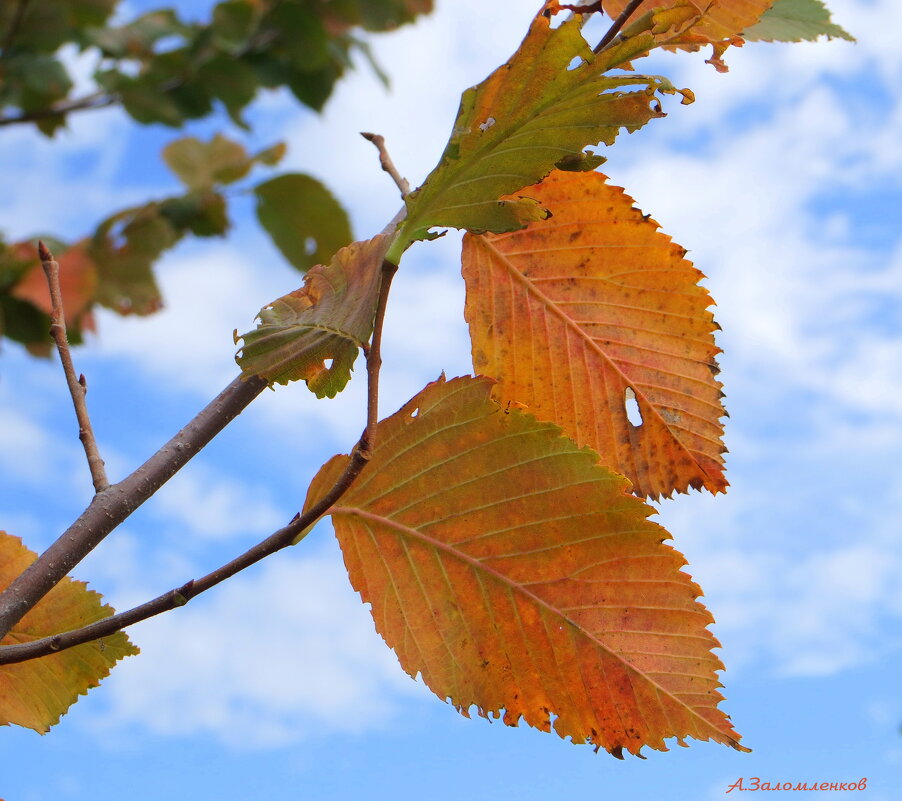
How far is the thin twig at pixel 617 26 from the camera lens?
0.32 metres

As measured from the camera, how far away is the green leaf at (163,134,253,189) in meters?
1.81

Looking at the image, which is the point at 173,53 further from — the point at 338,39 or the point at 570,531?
the point at 570,531

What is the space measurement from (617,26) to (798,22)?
18 cm

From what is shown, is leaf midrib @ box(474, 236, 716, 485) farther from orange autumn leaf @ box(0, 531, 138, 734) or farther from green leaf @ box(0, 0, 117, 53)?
green leaf @ box(0, 0, 117, 53)

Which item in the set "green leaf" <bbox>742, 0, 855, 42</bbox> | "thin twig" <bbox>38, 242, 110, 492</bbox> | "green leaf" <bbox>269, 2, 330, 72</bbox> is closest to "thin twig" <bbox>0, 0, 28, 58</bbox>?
"green leaf" <bbox>269, 2, 330, 72</bbox>

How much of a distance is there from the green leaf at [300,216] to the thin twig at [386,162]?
1.19 metres

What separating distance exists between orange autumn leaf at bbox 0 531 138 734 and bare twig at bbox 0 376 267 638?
80 mm

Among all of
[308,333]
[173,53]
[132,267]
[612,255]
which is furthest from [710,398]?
[173,53]

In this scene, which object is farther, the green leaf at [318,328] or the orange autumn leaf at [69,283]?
the orange autumn leaf at [69,283]

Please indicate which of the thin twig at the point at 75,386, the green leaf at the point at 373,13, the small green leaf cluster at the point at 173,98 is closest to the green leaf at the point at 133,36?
the small green leaf cluster at the point at 173,98

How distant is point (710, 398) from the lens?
387mm

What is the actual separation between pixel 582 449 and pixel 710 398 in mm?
89

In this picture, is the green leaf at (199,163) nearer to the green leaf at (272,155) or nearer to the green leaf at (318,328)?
the green leaf at (272,155)

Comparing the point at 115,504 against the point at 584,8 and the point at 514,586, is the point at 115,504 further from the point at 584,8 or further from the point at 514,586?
the point at 584,8
